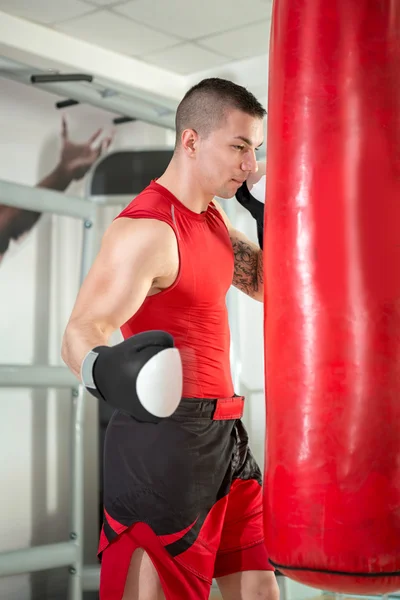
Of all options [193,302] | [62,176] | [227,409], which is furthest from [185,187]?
[62,176]

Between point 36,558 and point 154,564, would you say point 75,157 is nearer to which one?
point 36,558

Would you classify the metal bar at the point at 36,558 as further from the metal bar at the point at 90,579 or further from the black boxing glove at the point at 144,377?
the black boxing glove at the point at 144,377

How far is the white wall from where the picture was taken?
369cm

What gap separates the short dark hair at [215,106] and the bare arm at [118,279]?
0.98 feet

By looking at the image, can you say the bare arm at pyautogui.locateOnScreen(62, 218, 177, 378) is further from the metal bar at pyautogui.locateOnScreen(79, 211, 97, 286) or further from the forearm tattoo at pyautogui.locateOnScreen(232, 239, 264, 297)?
the metal bar at pyautogui.locateOnScreen(79, 211, 97, 286)

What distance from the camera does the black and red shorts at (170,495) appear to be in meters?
1.67

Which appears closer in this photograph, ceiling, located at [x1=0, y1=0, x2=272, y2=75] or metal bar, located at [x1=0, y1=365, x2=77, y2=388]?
metal bar, located at [x1=0, y1=365, x2=77, y2=388]

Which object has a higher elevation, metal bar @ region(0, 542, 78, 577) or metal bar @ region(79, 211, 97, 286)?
metal bar @ region(79, 211, 97, 286)

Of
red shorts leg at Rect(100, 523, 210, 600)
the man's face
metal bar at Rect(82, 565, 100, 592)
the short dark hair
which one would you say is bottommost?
metal bar at Rect(82, 565, 100, 592)

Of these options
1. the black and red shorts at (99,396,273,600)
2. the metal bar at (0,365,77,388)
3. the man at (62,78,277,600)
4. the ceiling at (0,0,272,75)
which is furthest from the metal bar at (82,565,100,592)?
the ceiling at (0,0,272,75)

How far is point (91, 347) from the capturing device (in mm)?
1332

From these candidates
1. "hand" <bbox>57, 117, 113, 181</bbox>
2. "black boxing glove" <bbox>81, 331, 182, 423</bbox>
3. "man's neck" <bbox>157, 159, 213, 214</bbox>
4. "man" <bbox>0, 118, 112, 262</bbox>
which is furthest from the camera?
"hand" <bbox>57, 117, 113, 181</bbox>

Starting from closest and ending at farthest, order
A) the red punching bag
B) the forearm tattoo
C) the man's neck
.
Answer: the red punching bag < the man's neck < the forearm tattoo

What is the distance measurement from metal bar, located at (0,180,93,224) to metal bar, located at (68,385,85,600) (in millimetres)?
760
